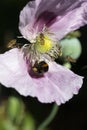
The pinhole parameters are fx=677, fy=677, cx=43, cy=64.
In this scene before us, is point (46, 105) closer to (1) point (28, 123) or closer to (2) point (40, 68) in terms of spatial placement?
(1) point (28, 123)

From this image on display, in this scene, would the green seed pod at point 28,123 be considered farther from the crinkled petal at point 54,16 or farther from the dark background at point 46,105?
the crinkled petal at point 54,16

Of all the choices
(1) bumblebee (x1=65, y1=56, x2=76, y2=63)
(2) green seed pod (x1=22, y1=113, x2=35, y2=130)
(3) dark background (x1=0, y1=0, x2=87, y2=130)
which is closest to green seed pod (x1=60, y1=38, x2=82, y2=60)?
(1) bumblebee (x1=65, y1=56, x2=76, y2=63)

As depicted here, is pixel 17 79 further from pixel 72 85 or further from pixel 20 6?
pixel 20 6

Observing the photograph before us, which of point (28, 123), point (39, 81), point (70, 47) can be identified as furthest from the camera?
point (28, 123)

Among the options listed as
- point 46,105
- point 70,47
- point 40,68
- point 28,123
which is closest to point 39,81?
point 40,68

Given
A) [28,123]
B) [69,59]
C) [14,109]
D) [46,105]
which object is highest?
[69,59]

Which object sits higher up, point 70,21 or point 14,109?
point 70,21

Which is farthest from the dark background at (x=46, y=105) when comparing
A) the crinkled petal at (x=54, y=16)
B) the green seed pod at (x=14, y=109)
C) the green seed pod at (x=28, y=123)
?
the crinkled petal at (x=54, y=16)
